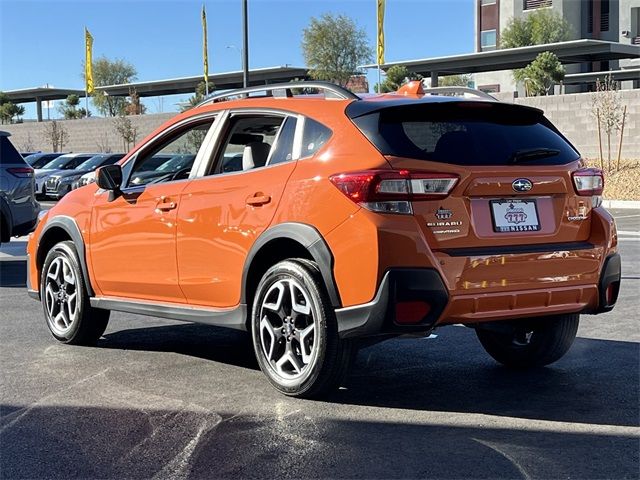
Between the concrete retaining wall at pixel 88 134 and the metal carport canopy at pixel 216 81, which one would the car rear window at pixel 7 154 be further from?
the metal carport canopy at pixel 216 81

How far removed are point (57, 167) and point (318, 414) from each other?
2822 cm

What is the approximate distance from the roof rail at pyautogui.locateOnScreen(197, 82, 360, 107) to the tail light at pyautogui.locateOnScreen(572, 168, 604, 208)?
51.6 inches

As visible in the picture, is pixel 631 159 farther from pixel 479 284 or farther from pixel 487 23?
pixel 487 23

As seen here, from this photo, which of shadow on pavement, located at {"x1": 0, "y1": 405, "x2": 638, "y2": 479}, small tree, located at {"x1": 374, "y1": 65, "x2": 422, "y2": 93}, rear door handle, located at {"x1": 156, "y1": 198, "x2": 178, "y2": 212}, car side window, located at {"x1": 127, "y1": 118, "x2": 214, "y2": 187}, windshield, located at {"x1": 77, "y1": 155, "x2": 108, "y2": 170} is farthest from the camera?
small tree, located at {"x1": 374, "y1": 65, "x2": 422, "y2": 93}

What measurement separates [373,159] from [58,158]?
29126mm

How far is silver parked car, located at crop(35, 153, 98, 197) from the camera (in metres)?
30.1

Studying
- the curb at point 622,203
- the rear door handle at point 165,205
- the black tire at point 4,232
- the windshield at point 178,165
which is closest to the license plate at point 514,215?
the rear door handle at point 165,205

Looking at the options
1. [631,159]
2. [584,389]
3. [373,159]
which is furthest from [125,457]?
[631,159]

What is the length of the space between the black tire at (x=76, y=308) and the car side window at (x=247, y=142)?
62.8 inches

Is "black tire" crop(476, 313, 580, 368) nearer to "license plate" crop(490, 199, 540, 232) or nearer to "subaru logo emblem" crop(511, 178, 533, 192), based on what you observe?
"license plate" crop(490, 199, 540, 232)

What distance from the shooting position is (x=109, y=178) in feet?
21.4

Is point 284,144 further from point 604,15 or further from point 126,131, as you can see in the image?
point 604,15

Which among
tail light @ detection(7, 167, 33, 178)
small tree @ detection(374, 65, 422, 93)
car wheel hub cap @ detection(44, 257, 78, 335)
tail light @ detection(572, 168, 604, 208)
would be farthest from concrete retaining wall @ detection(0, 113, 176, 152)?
tail light @ detection(572, 168, 604, 208)

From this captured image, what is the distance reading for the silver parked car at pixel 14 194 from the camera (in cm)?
1215
